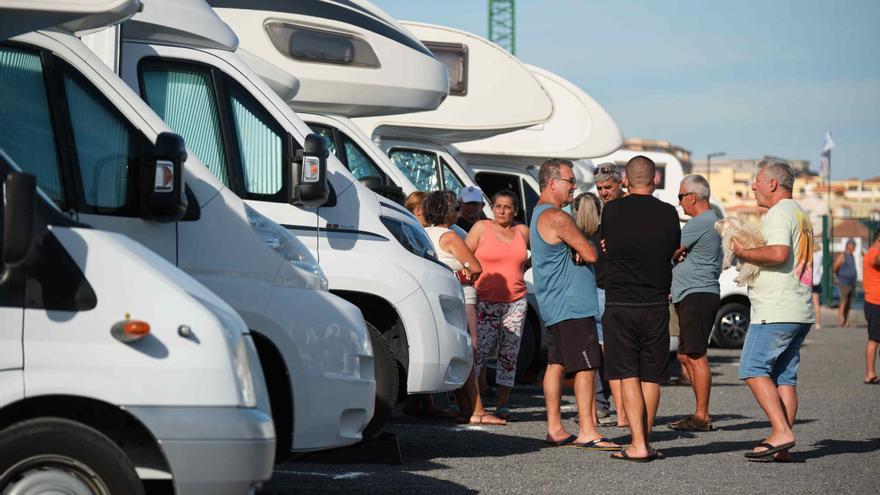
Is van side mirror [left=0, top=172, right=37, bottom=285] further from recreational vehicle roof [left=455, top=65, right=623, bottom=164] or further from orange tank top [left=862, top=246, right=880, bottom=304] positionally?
orange tank top [left=862, top=246, right=880, bottom=304]

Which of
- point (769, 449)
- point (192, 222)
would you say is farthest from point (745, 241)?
point (192, 222)

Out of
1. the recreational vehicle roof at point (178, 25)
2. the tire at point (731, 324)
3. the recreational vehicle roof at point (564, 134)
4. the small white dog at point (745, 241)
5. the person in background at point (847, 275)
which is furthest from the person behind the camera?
the person in background at point (847, 275)

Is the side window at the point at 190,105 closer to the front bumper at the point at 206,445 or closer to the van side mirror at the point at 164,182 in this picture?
the van side mirror at the point at 164,182

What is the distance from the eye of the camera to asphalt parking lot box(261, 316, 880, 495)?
319 inches

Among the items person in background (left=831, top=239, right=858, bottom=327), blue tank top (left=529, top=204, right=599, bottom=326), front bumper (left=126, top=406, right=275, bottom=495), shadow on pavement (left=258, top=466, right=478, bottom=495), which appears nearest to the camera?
front bumper (left=126, top=406, right=275, bottom=495)

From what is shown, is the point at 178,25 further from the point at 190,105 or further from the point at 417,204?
the point at 417,204

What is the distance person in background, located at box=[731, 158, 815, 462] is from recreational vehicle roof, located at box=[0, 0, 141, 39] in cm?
492

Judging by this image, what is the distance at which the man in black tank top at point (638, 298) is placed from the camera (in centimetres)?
905

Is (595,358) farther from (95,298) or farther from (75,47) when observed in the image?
(95,298)

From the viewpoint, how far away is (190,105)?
810 centimetres

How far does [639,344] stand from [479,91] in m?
6.44

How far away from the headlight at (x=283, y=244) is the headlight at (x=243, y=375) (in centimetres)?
170

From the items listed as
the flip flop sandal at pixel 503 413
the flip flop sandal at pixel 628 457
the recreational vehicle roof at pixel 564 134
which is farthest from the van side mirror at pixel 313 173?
the recreational vehicle roof at pixel 564 134

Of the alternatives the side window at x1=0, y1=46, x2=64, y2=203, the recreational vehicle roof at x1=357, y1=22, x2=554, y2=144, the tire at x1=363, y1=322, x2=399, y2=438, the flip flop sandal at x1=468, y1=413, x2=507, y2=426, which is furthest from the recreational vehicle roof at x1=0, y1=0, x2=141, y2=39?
the recreational vehicle roof at x1=357, y1=22, x2=554, y2=144
